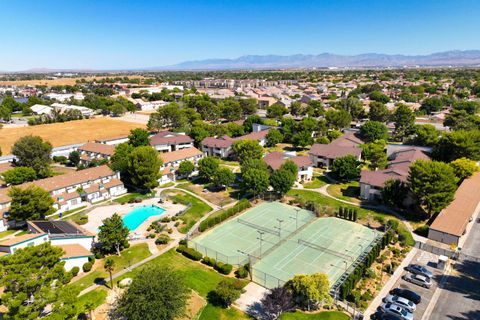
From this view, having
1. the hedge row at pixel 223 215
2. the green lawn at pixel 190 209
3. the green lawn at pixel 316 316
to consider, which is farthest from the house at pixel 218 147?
the green lawn at pixel 316 316

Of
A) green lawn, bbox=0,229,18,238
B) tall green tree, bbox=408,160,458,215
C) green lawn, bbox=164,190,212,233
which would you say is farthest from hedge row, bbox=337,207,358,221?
green lawn, bbox=0,229,18,238

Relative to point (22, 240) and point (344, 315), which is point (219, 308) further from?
point (22, 240)

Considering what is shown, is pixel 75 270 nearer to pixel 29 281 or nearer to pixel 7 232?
pixel 29 281

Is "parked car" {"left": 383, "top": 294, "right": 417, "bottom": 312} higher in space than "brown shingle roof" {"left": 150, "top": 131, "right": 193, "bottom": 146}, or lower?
lower

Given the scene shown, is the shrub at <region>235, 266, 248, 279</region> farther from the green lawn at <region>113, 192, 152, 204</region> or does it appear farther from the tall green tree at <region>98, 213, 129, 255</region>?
the green lawn at <region>113, 192, 152, 204</region>

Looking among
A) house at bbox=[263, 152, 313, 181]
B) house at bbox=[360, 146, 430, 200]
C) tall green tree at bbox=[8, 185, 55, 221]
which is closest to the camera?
tall green tree at bbox=[8, 185, 55, 221]

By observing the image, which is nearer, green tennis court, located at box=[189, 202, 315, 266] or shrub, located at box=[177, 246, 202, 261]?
shrub, located at box=[177, 246, 202, 261]
